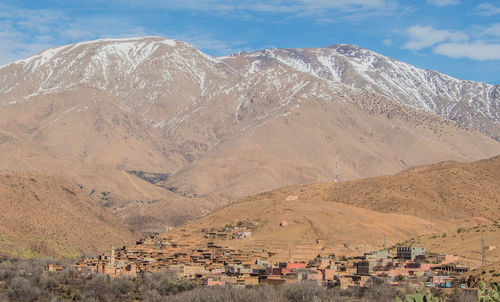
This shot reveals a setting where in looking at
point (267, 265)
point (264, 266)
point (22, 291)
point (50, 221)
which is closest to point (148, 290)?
Result: point (22, 291)

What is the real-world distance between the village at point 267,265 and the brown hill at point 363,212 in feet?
14.5

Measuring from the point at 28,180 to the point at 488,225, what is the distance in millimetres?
76569

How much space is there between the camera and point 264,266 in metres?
80.4

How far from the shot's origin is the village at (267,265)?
67.2m

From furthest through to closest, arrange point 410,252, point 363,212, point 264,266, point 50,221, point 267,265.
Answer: point 50,221
point 363,212
point 410,252
point 267,265
point 264,266

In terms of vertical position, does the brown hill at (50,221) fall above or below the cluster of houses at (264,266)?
above

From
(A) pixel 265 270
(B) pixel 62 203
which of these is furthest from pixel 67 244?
(A) pixel 265 270

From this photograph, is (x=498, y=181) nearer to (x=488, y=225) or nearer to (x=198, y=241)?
(x=488, y=225)

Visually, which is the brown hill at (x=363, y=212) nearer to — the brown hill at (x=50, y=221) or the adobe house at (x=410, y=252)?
the adobe house at (x=410, y=252)

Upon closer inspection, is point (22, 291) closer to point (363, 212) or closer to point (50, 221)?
point (363, 212)

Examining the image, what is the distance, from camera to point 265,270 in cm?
7444

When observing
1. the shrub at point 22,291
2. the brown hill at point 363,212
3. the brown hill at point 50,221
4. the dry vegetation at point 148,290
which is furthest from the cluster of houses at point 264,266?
the brown hill at point 50,221

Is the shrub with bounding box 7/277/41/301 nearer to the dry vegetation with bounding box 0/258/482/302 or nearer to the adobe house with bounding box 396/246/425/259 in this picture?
the dry vegetation with bounding box 0/258/482/302

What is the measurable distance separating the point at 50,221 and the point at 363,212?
4581cm
